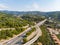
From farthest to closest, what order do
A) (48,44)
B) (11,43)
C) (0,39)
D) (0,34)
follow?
(48,44), (0,34), (0,39), (11,43)

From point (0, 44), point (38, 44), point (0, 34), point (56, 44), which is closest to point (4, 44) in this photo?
point (0, 44)

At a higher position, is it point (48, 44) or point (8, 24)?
point (8, 24)

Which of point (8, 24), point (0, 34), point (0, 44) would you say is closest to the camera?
point (0, 44)

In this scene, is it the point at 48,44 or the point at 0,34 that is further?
the point at 48,44

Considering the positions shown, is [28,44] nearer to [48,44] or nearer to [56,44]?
[48,44]

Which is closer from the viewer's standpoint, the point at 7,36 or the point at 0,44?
the point at 0,44

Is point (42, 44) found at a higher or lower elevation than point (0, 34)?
lower

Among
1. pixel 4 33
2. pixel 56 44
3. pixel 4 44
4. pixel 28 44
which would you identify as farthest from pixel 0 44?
pixel 56 44

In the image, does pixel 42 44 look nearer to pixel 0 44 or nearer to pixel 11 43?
pixel 11 43

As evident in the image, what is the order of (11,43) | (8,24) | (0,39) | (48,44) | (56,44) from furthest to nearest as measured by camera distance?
1. (8,24)
2. (56,44)
3. (48,44)
4. (0,39)
5. (11,43)
